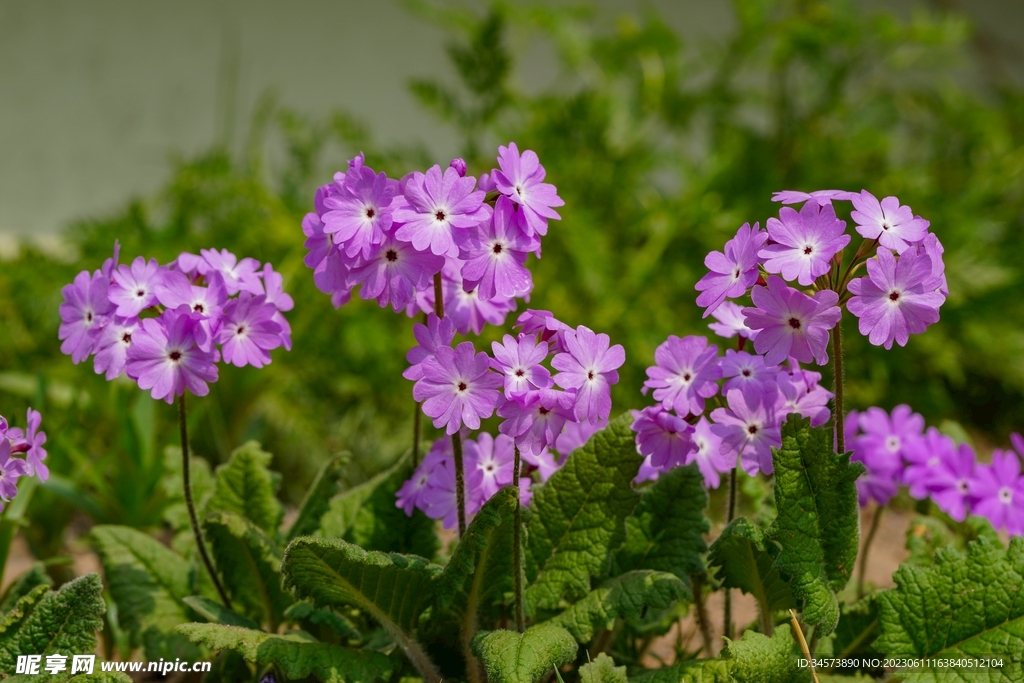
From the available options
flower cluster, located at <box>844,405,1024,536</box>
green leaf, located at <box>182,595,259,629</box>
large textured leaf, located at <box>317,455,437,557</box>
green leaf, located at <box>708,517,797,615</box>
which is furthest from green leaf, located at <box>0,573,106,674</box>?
flower cluster, located at <box>844,405,1024,536</box>

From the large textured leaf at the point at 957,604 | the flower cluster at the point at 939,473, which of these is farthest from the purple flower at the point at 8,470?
the flower cluster at the point at 939,473

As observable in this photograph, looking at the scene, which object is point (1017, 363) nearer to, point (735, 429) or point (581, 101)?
point (581, 101)

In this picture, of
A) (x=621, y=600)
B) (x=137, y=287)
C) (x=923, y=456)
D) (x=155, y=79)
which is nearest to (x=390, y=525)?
(x=621, y=600)

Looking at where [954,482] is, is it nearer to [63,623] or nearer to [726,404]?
[726,404]

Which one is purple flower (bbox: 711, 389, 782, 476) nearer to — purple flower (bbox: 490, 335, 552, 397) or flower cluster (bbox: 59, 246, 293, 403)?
purple flower (bbox: 490, 335, 552, 397)

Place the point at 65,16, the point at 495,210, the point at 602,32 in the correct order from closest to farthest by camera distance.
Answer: the point at 495,210, the point at 65,16, the point at 602,32

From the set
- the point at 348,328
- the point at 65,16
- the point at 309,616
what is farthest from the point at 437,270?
the point at 65,16
